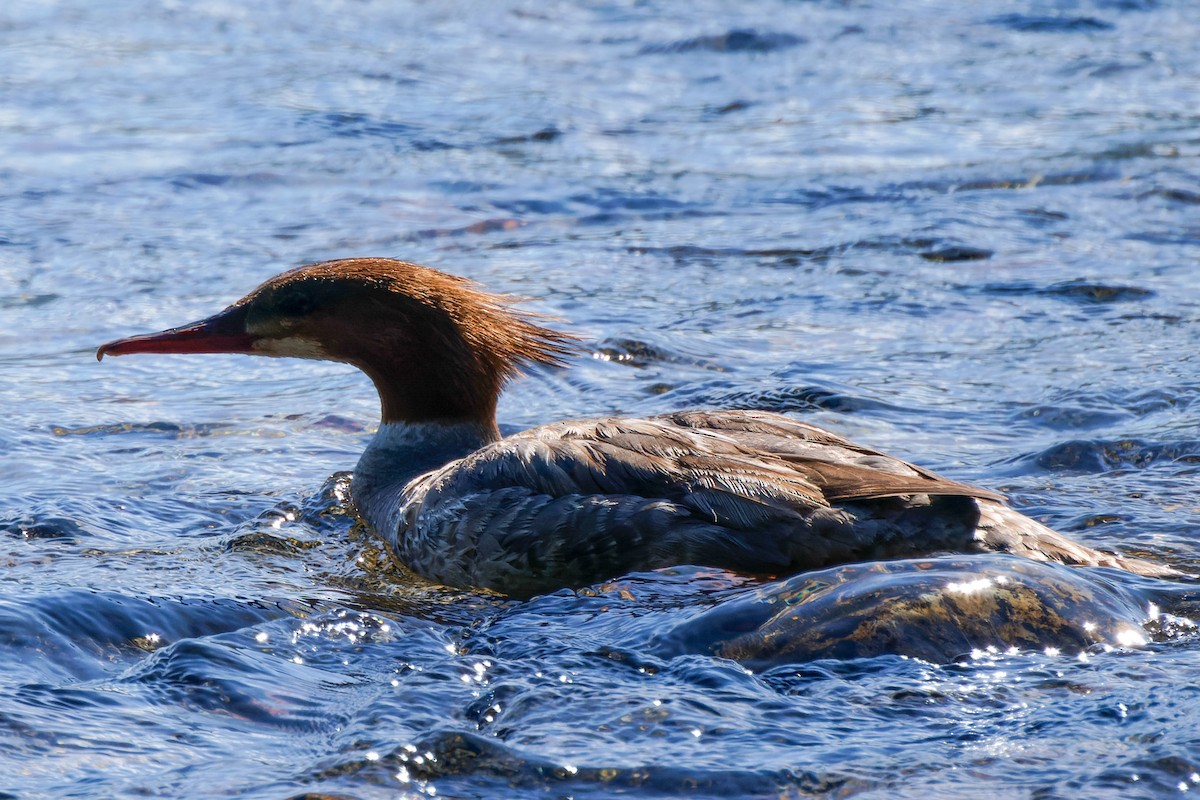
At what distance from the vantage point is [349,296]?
20.1ft

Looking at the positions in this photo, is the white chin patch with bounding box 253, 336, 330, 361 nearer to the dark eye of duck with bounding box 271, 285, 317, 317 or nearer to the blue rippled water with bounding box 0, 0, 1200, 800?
the dark eye of duck with bounding box 271, 285, 317, 317

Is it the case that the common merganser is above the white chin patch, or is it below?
below

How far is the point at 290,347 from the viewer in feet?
20.7

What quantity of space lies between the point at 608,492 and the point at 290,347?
70.1 inches

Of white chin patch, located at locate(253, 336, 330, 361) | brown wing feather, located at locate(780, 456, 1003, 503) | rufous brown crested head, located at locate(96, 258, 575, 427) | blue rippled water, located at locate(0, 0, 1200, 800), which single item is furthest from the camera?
white chin patch, located at locate(253, 336, 330, 361)

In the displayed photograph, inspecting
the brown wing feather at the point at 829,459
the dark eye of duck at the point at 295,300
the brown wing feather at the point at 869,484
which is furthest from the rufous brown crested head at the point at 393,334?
the brown wing feather at the point at 869,484

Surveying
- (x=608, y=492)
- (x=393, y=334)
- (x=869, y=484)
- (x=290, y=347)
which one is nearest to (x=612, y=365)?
(x=393, y=334)

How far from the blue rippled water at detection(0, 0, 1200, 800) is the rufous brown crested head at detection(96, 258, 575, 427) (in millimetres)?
557

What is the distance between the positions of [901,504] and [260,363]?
14.2 feet

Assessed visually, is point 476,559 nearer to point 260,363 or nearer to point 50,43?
point 260,363

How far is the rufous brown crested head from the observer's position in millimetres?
6133

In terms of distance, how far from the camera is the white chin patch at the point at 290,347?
627 centimetres

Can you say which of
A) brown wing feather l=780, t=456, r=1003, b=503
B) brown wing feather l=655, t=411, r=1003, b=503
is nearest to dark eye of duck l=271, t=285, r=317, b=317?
brown wing feather l=655, t=411, r=1003, b=503

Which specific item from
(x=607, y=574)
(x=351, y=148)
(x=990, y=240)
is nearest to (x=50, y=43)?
(x=351, y=148)
